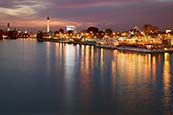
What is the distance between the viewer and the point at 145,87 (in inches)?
360

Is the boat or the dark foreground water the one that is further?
the boat

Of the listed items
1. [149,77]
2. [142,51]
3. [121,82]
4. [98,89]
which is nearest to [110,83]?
[121,82]

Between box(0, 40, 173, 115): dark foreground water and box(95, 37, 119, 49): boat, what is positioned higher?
box(95, 37, 119, 49): boat

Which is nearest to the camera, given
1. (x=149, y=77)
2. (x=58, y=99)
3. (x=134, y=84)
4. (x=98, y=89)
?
(x=58, y=99)

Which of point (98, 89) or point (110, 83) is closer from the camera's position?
point (98, 89)

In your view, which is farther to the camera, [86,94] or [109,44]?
[109,44]

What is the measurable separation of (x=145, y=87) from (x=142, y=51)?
1593 centimetres

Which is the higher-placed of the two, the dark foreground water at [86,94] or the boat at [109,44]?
the boat at [109,44]

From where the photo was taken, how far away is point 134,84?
31.4ft

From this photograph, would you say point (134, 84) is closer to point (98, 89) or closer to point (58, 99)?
point (98, 89)

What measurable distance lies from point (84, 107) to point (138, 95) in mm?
1706

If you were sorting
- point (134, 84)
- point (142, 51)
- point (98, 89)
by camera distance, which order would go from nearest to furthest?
point (98, 89) → point (134, 84) → point (142, 51)

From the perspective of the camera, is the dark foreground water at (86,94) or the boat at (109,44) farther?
the boat at (109,44)

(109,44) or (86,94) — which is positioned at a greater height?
(109,44)
